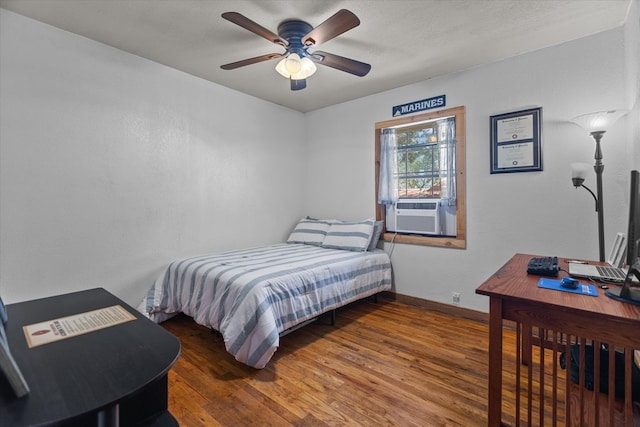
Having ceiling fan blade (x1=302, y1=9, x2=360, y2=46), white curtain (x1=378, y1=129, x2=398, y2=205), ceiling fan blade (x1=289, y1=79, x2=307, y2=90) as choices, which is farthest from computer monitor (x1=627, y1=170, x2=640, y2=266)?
white curtain (x1=378, y1=129, x2=398, y2=205)

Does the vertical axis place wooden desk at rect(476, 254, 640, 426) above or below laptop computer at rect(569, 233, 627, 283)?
below

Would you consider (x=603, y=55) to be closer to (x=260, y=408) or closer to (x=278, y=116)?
(x=278, y=116)

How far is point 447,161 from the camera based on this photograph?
3.22 meters

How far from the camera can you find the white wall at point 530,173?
7.67 feet

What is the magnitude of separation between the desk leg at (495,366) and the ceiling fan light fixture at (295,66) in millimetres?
1973

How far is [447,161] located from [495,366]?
232 centimetres

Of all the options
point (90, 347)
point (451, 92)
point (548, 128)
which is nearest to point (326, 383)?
point (90, 347)

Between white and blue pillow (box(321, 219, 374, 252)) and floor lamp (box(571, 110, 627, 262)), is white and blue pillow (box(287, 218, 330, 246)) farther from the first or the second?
floor lamp (box(571, 110, 627, 262))

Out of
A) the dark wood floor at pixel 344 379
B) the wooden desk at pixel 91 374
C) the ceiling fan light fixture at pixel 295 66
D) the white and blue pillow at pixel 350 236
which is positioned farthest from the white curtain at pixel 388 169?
the wooden desk at pixel 91 374

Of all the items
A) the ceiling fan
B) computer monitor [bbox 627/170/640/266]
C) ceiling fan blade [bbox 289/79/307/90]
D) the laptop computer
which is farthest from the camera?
ceiling fan blade [bbox 289/79/307/90]

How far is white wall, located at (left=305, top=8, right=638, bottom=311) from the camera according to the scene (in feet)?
7.67

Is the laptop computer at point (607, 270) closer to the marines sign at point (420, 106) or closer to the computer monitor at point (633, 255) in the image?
the computer monitor at point (633, 255)

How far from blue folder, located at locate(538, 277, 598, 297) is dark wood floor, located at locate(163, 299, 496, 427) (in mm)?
838

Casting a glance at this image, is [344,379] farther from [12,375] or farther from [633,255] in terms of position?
[12,375]
